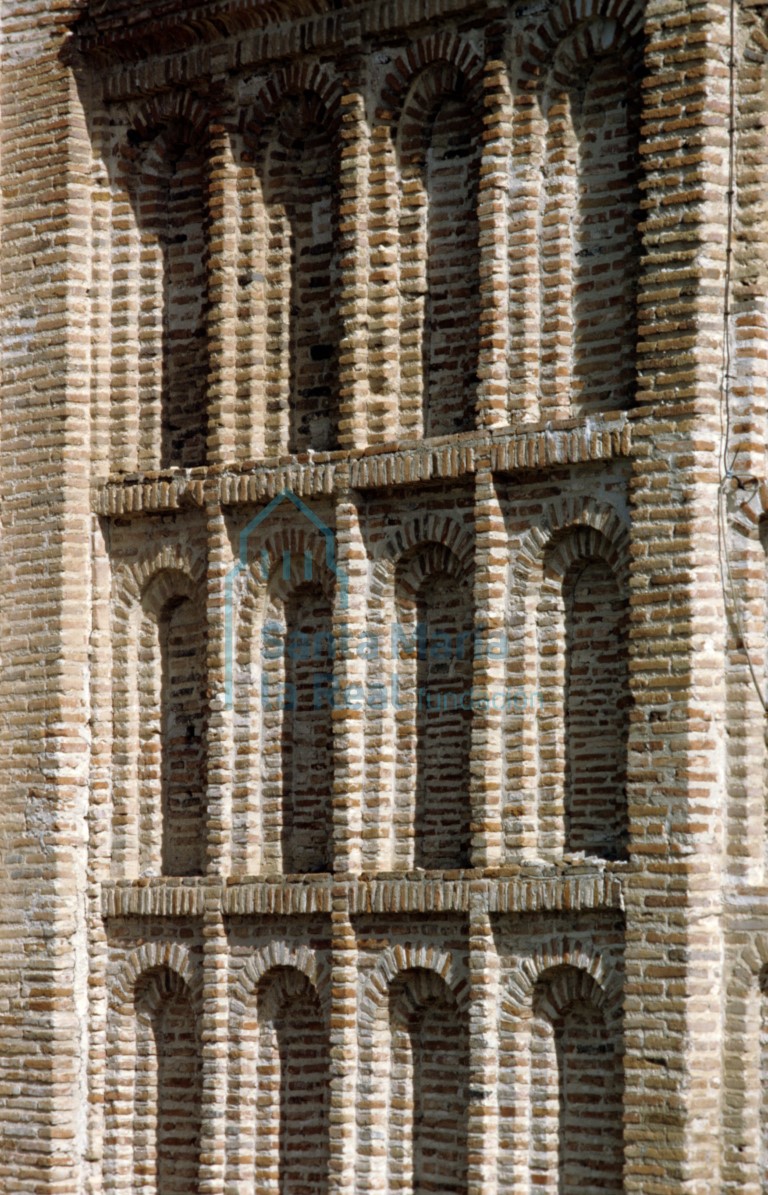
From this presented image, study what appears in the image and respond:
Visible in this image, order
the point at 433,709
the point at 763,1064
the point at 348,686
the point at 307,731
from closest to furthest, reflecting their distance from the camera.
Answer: the point at 763,1064 → the point at 433,709 → the point at 348,686 → the point at 307,731

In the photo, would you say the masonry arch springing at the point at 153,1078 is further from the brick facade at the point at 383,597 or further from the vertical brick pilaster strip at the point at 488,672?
the vertical brick pilaster strip at the point at 488,672

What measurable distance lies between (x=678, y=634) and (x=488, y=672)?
118 centimetres

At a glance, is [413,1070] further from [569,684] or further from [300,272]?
[300,272]

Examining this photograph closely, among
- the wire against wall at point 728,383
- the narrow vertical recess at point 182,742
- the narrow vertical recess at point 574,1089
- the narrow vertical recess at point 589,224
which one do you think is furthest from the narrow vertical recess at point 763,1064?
the narrow vertical recess at point 182,742

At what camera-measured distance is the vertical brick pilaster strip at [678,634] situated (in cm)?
1117

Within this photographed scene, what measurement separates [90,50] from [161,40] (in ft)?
1.66

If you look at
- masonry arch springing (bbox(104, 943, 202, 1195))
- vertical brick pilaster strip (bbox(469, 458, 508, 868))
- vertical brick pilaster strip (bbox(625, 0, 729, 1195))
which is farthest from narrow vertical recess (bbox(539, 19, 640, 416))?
masonry arch springing (bbox(104, 943, 202, 1195))

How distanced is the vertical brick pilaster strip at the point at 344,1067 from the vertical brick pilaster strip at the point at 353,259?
266 cm

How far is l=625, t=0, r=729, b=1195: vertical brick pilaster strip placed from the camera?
36.7ft

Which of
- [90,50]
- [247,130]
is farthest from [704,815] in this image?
[90,50]

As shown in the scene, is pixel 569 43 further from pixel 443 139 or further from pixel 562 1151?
pixel 562 1151

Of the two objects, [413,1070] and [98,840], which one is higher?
[98,840]

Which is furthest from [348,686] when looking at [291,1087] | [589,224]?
[589,224]

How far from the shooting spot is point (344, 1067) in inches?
487
